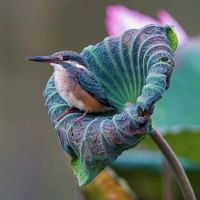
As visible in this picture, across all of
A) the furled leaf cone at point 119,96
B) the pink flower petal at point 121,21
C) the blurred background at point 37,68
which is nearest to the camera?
the furled leaf cone at point 119,96

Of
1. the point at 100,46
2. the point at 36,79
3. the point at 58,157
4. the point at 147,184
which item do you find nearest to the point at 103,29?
the point at 36,79

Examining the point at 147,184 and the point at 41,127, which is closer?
the point at 147,184

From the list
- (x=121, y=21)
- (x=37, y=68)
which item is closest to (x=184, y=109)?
(x=121, y=21)

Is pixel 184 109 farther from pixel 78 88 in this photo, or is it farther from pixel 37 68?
pixel 37 68

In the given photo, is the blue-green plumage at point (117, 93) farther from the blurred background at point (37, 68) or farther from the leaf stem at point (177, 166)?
the blurred background at point (37, 68)

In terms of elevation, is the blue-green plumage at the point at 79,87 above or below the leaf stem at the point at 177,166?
above

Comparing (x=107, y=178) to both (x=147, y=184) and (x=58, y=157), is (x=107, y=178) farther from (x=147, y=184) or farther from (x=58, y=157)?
(x=58, y=157)

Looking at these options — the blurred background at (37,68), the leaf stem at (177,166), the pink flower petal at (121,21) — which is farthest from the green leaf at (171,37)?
the blurred background at (37,68)
